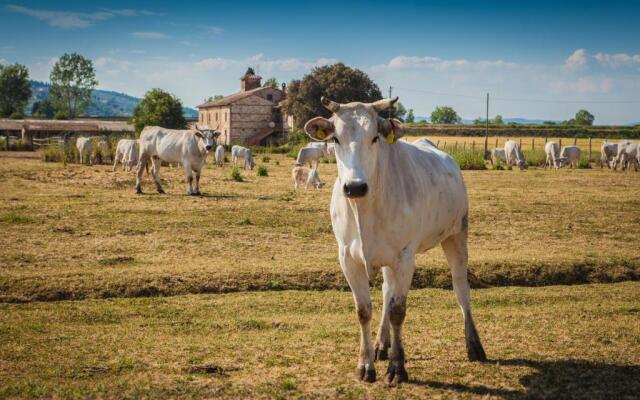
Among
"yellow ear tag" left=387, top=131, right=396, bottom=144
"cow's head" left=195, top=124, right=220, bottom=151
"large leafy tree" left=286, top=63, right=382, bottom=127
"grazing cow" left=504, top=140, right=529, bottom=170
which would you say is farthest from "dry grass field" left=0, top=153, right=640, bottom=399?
"large leafy tree" left=286, top=63, right=382, bottom=127

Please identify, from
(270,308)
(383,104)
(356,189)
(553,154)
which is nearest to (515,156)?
(553,154)

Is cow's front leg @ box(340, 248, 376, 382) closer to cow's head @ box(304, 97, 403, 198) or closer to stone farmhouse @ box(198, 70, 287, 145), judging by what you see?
cow's head @ box(304, 97, 403, 198)

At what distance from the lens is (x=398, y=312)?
6.35 meters

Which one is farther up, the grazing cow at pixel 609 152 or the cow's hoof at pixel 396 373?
the grazing cow at pixel 609 152

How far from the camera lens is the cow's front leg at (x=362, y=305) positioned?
6.46 m

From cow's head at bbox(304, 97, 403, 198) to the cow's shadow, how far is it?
219cm

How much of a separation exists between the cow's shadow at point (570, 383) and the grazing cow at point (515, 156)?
3912 centimetres

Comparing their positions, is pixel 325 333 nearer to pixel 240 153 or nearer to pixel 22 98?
pixel 240 153

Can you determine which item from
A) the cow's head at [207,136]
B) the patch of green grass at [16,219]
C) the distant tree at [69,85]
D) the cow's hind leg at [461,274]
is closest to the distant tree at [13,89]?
the distant tree at [69,85]

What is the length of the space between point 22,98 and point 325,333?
5113 inches

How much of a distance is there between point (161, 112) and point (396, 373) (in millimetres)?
74318

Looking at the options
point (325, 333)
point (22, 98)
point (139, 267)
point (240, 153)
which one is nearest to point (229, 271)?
point (139, 267)

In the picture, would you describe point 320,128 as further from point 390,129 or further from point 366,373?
point 366,373

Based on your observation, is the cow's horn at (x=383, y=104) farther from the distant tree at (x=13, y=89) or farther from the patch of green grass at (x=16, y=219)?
the distant tree at (x=13, y=89)
